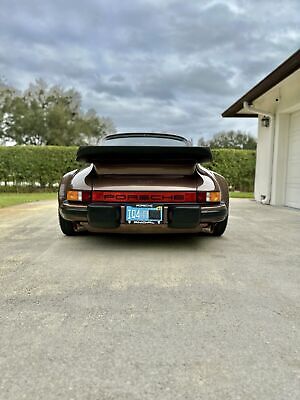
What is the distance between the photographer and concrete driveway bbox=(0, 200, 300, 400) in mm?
1404

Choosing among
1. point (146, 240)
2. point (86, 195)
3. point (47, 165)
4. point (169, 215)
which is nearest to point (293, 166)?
point (146, 240)

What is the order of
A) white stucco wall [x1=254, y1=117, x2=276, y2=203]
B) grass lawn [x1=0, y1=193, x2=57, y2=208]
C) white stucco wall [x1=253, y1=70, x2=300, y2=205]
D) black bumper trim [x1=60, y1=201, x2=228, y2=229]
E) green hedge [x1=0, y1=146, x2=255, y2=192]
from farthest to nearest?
green hedge [x1=0, y1=146, x2=255, y2=192] → white stucco wall [x1=254, y1=117, x2=276, y2=203] → grass lawn [x1=0, y1=193, x2=57, y2=208] → white stucco wall [x1=253, y1=70, x2=300, y2=205] → black bumper trim [x1=60, y1=201, x2=228, y2=229]

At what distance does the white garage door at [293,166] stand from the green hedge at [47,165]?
5398 mm

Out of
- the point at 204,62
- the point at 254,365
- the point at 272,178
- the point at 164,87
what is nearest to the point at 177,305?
the point at 254,365

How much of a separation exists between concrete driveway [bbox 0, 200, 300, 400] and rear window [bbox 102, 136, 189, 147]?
1.51m

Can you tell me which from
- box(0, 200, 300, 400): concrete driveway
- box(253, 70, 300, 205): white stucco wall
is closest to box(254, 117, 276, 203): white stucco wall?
box(253, 70, 300, 205): white stucco wall

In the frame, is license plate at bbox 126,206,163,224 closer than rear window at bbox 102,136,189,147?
Yes

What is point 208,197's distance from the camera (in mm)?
3514

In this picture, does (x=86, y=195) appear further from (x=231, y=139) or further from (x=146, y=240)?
(x=231, y=139)

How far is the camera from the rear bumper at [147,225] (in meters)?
3.38

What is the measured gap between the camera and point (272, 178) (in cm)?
918

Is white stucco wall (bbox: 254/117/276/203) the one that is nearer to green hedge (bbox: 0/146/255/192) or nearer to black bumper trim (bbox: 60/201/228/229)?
green hedge (bbox: 0/146/255/192)

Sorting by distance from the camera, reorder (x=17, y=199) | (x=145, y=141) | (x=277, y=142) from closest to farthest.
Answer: (x=145, y=141) → (x=277, y=142) → (x=17, y=199)

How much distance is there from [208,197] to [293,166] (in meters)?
5.82
